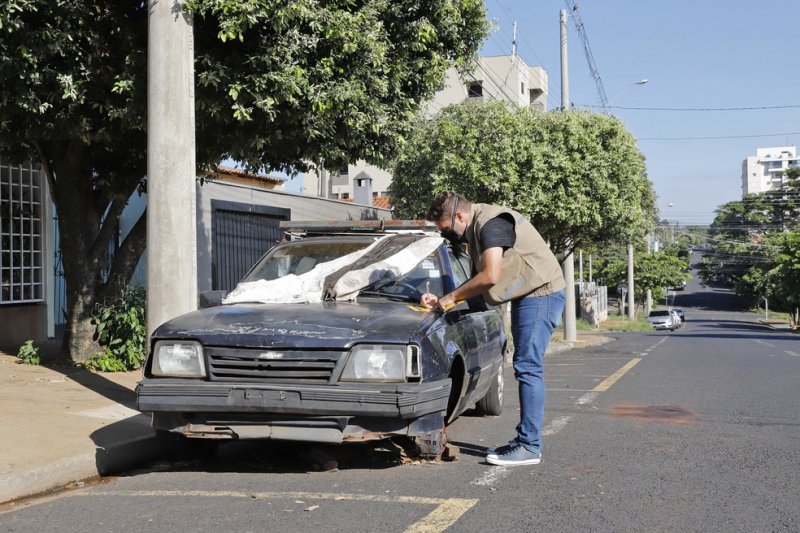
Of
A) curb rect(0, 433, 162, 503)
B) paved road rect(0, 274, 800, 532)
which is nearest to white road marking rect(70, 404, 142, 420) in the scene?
curb rect(0, 433, 162, 503)

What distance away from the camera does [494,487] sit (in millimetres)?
5059

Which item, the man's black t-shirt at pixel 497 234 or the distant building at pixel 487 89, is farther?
the distant building at pixel 487 89

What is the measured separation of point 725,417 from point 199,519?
5.17 meters

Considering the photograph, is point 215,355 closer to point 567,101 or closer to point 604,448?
point 604,448

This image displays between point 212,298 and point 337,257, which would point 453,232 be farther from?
point 212,298

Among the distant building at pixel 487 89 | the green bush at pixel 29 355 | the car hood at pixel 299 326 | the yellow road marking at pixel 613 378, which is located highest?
the distant building at pixel 487 89

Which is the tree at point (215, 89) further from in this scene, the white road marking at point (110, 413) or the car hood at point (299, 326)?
the car hood at point (299, 326)

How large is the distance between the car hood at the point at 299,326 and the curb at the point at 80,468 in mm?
1043

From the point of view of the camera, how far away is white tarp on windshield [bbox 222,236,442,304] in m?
6.11

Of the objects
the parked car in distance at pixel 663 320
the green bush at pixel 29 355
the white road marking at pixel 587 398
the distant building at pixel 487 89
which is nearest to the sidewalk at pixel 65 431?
the green bush at pixel 29 355

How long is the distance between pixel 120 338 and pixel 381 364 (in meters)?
5.75

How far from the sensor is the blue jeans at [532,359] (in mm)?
5641

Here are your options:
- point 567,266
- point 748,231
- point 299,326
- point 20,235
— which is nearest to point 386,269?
point 299,326

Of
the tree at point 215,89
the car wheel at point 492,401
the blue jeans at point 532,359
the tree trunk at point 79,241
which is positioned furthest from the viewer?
the tree trunk at point 79,241
